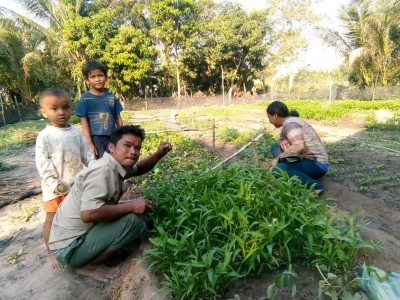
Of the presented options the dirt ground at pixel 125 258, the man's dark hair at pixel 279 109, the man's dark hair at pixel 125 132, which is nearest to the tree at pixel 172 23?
the dirt ground at pixel 125 258

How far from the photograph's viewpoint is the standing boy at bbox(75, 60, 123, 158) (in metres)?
3.21

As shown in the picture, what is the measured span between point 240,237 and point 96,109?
2230mm

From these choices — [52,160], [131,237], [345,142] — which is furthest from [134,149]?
[345,142]

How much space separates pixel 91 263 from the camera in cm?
231

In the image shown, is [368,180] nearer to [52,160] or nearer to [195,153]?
[195,153]

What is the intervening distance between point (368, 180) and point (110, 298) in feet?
11.9

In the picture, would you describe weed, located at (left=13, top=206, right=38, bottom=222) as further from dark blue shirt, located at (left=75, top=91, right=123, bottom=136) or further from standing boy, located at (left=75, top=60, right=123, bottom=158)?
dark blue shirt, located at (left=75, top=91, right=123, bottom=136)

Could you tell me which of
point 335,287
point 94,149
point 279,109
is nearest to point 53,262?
point 94,149

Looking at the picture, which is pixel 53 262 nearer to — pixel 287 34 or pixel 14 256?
pixel 14 256

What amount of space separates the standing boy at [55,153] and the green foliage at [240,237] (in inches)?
34.6

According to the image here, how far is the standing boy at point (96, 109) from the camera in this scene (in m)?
3.21

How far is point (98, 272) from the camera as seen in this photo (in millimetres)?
2311

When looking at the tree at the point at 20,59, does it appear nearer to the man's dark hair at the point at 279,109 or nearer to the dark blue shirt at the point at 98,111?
the dark blue shirt at the point at 98,111

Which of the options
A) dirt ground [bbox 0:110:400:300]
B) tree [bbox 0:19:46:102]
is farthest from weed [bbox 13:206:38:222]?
tree [bbox 0:19:46:102]
